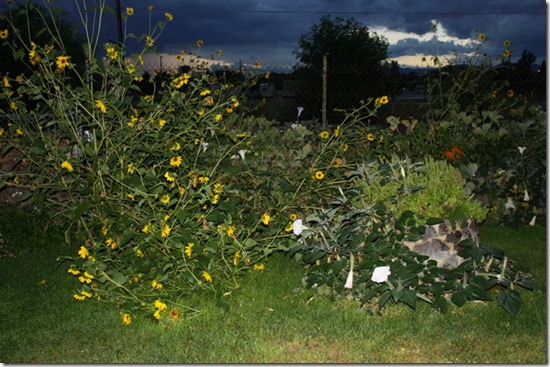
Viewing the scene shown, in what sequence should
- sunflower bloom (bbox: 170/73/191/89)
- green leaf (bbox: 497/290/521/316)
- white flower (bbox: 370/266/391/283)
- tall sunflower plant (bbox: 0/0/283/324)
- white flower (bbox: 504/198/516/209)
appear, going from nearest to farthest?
white flower (bbox: 370/266/391/283) < green leaf (bbox: 497/290/521/316) < tall sunflower plant (bbox: 0/0/283/324) < sunflower bloom (bbox: 170/73/191/89) < white flower (bbox: 504/198/516/209)

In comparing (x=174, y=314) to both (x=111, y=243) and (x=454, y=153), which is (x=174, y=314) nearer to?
(x=111, y=243)

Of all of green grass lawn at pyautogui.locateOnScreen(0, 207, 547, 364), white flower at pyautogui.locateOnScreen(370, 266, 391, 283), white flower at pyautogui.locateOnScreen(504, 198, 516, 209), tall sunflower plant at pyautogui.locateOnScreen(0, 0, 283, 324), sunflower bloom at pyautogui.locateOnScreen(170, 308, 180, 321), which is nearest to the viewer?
green grass lawn at pyautogui.locateOnScreen(0, 207, 547, 364)

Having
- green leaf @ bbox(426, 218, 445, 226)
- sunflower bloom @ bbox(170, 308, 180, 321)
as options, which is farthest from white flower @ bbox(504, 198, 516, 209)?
sunflower bloom @ bbox(170, 308, 180, 321)

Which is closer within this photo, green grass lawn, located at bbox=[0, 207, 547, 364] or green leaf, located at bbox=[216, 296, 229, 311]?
green grass lawn, located at bbox=[0, 207, 547, 364]

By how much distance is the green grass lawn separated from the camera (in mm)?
3393

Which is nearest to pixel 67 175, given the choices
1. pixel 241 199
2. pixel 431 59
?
pixel 241 199

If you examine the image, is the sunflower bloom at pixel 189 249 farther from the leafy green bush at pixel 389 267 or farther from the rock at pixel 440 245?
the rock at pixel 440 245

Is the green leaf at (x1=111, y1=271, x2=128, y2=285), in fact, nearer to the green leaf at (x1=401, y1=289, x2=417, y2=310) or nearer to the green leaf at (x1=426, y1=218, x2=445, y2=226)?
the green leaf at (x1=401, y1=289, x2=417, y2=310)

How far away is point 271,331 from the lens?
364 centimetres

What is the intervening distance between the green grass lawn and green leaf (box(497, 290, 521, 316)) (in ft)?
0.24

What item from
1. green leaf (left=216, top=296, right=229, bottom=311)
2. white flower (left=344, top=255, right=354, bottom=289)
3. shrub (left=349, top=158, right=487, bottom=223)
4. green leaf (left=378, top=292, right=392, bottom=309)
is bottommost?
green leaf (left=216, top=296, right=229, bottom=311)

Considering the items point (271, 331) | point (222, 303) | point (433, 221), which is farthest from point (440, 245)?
point (222, 303)

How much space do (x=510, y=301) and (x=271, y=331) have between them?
1.45m

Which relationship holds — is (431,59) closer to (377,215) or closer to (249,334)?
(377,215)
